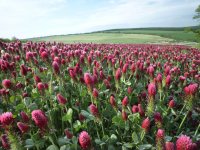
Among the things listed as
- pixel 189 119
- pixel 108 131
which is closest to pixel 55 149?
pixel 108 131

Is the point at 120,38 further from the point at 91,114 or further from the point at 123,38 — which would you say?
the point at 91,114

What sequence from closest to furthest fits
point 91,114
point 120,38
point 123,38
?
point 91,114 → point 120,38 → point 123,38

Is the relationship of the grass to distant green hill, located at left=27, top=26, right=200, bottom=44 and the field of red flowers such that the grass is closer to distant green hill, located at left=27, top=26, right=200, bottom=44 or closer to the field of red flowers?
distant green hill, located at left=27, top=26, right=200, bottom=44

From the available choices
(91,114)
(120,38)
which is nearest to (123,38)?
(120,38)

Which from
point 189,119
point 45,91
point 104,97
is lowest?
point 189,119

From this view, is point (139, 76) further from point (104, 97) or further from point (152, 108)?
point (152, 108)

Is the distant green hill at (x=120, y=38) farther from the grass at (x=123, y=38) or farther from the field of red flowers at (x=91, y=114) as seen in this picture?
the field of red flowers at (x=91, y=114)

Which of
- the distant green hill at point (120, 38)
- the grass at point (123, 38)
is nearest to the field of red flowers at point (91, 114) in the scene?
the distant green hill at point (120, 38)

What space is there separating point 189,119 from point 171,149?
228 cm

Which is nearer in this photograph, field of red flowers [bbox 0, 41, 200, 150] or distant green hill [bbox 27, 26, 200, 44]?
field of red flowers [bbox 0, 41, 200, 150]

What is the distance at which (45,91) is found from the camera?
158 inches

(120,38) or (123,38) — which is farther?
(123,38)

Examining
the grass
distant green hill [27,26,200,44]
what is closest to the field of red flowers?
distant green hill [27,26,200,44]

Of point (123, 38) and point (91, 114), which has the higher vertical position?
point (91, 114)
